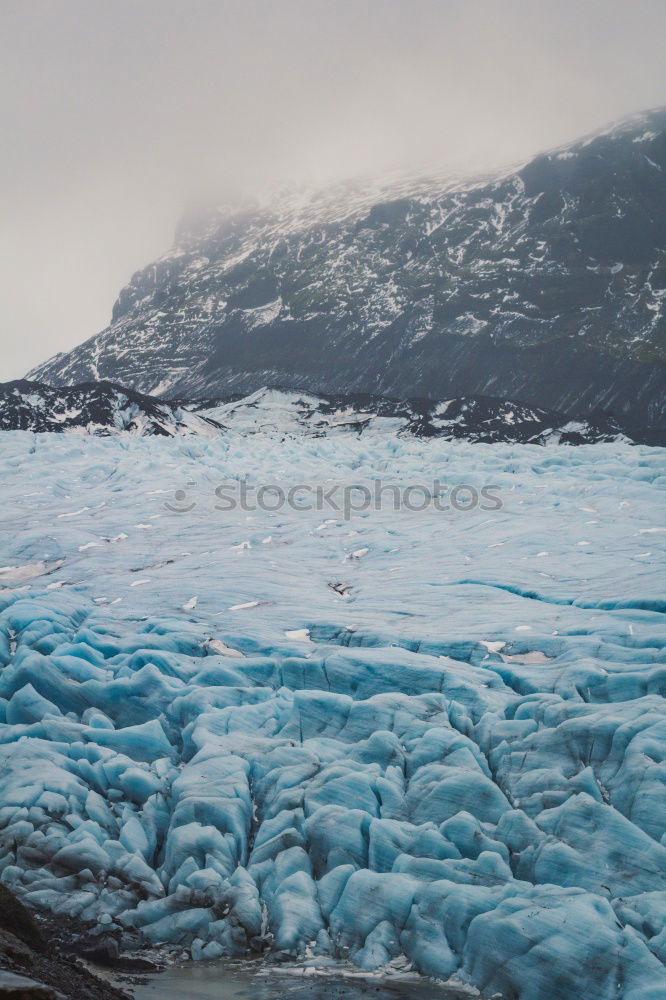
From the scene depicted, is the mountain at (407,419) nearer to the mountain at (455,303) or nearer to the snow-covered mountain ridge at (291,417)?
the snow-covered mountain ridge at (291,417)

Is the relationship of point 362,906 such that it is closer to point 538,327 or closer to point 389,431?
point 389,431

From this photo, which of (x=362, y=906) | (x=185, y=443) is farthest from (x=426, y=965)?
(x=185, y=443)

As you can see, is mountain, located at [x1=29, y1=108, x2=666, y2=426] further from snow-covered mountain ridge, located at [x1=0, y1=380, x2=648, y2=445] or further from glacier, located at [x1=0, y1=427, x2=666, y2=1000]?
glacier, located at [x1=0, y1=427, x2=666, y2=1000]

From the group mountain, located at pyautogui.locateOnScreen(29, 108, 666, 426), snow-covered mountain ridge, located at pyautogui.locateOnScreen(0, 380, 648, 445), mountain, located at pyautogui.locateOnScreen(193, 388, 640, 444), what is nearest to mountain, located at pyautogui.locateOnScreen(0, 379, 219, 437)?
snow-covered mountain ridge, located at pyautogui.locateOnScreen(0, 380, 648, 445)

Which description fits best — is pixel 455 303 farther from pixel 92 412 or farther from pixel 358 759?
pixel 358 759

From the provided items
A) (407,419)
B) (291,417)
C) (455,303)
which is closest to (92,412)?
(291,417)

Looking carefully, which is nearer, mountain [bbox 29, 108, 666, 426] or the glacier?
the glacier

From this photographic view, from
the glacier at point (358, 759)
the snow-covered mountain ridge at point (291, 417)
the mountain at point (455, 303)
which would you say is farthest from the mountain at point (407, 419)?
the mountain at point (455, 303)

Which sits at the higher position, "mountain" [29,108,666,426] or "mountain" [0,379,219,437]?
"mountain" [29,108,666,426]
